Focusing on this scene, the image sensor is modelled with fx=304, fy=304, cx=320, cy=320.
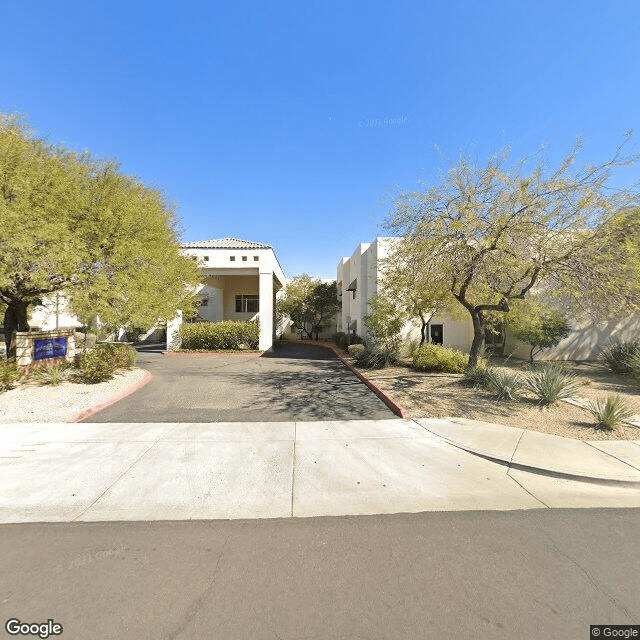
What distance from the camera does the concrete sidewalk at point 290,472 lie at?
366 centimetres

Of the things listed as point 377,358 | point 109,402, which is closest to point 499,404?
point 377,358

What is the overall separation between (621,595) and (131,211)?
13263 millimetres

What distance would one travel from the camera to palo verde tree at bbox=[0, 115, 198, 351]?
8195 mm

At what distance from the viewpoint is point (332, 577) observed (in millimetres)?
2619

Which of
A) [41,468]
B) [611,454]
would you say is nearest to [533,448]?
[611,454]

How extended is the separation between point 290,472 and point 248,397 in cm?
452

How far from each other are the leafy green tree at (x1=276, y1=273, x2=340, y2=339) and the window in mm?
3050

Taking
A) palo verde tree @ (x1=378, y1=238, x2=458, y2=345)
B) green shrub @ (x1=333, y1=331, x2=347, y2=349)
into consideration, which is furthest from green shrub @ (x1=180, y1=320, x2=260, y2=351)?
palo verde tree @ (x1=378, y1=238, x2=458, y2=345)

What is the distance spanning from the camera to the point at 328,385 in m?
10.3

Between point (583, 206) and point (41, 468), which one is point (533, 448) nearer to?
point (583, 206)

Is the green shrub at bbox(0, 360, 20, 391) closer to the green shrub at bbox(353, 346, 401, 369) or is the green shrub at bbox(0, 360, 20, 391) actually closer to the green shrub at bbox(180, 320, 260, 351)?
the green shrub at bbox(180, 320, 260, 351)

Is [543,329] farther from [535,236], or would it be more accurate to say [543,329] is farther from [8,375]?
[8,375]

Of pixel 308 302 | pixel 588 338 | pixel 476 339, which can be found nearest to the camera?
pixel 476 339

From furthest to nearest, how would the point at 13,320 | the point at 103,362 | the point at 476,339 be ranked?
the point at 476,339
the point at 13,320
the point at 103,362
